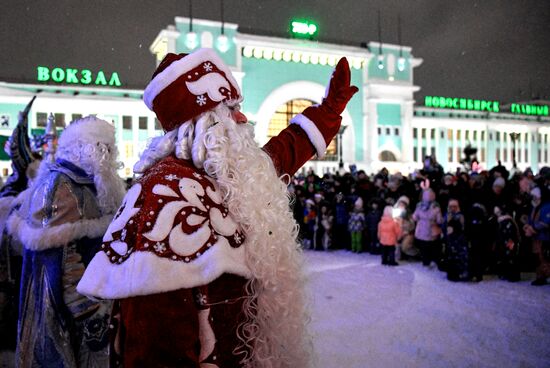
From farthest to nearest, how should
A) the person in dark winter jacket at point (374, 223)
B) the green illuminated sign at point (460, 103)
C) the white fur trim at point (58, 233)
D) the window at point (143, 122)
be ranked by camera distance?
the green illuminated sign at point (460, 103) < the window at point (143, 122) < the person in dark winter jacket at point (374, 223) < the white fur trim at point (58, 233)

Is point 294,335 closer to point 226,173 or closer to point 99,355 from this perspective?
point 226,173

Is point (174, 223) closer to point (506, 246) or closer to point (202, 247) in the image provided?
point (202, 247)

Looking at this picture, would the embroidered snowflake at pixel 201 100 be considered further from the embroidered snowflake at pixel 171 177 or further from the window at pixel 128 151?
the window at pixel 128 151

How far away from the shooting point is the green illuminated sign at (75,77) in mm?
35875

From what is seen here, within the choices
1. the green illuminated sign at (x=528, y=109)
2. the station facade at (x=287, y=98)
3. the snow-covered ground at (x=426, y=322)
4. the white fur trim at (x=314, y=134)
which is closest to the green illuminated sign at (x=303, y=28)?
the station facade at (x=287, y=98)

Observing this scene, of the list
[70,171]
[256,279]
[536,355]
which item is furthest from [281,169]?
[536,355]

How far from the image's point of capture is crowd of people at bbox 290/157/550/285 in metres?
7.53

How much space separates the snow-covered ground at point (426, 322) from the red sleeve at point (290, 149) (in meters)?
1.22

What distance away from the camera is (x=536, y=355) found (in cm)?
418

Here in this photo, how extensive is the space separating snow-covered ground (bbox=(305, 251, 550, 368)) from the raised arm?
1240 mm

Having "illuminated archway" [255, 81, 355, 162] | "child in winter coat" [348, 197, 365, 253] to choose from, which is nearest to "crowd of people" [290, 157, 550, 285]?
"child in winter coat" [348, 197, 365, 253]

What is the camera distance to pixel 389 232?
913cm

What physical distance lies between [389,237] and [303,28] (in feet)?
120

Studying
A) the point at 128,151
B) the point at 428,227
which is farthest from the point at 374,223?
the point at 128,151
